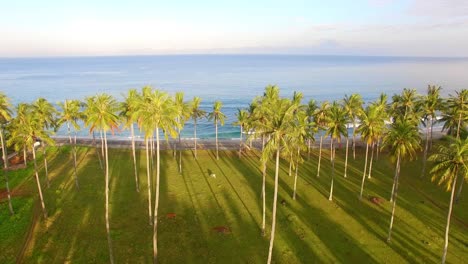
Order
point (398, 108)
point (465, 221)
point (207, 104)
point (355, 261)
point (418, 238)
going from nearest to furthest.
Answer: point (355, 261)
point (418, 238)
point (465, 221)
point (398, 108)
point (207, 104)

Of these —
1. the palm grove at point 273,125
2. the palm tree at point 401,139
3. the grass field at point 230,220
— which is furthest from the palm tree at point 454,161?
the grass field at point 230,220

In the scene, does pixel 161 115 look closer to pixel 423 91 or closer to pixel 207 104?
pixel 207 104

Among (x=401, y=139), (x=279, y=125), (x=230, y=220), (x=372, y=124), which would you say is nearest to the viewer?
(x=279, y=125)

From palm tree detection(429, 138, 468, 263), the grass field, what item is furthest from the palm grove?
the grass field

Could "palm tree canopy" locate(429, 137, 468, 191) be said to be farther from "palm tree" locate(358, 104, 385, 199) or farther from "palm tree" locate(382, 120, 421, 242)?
"palm tree" locate(358, 104, 385, 199)

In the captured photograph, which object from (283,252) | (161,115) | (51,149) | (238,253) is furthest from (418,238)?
(51,149)

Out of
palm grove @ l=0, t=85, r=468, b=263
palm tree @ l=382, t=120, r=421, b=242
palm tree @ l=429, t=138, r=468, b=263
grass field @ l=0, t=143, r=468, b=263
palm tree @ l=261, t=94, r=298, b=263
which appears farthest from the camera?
palm tree @ l=382, t=120, r=421, b=242

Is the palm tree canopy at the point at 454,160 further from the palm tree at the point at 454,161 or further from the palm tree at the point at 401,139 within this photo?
the palm tree at the point at 401,139

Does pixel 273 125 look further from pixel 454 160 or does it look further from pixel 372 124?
pixel 372 124

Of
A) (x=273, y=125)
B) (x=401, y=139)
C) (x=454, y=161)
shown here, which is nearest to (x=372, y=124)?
(x=401, y=139)
